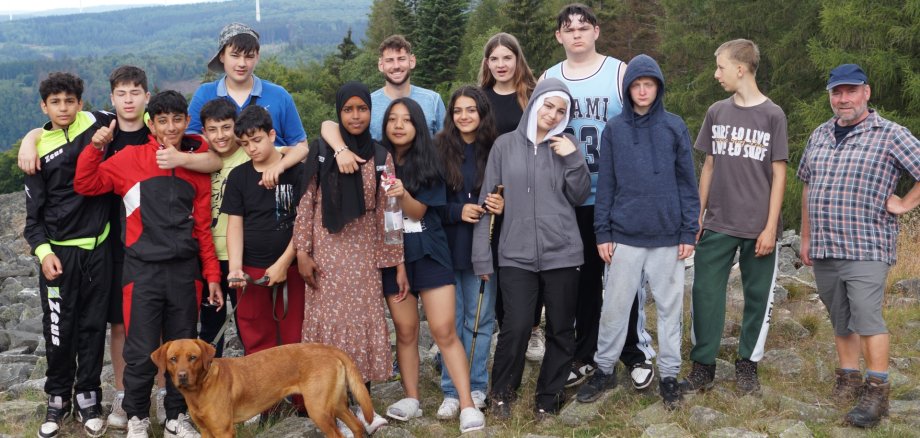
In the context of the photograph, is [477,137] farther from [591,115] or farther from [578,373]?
[578,373]

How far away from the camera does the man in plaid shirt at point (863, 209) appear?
5129 mm

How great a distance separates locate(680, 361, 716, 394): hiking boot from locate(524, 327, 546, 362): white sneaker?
1.34 m

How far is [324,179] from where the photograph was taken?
200 inches

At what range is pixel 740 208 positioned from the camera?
17.9 feet

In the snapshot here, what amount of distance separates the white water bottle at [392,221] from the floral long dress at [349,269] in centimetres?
5

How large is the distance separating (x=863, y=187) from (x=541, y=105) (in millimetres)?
2061

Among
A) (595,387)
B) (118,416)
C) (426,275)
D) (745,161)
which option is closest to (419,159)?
(426,275)

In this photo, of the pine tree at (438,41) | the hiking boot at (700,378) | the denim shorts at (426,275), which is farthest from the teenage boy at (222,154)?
the pine tree at (438,41)

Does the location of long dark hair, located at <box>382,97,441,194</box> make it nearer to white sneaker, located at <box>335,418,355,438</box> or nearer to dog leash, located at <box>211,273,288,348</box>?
dog leash, located at <box>211,273,288,348</box>

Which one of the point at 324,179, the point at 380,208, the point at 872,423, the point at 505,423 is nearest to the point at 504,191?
the point at 380,208

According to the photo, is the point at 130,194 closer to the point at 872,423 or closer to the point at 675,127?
the point at 675,127

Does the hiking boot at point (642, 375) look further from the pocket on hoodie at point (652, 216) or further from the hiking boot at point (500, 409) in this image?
the pocket on hoodie at point (652, 216)

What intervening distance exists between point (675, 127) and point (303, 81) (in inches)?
3444

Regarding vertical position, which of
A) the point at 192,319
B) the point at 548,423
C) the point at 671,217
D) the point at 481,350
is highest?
the point at 671,217
